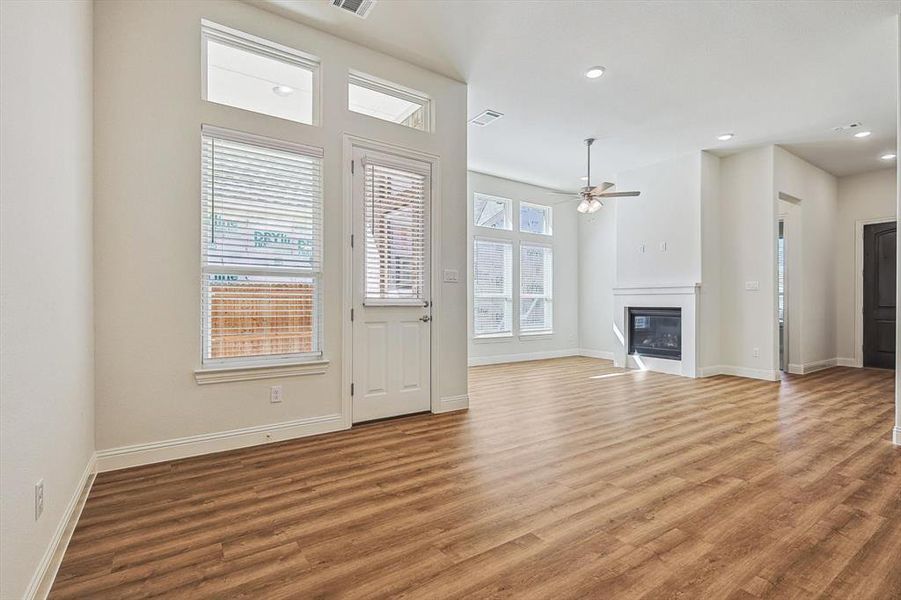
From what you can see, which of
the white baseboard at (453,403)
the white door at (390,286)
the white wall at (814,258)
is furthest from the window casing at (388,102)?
the white wall at (814,258)

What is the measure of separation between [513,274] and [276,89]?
17.6 ft

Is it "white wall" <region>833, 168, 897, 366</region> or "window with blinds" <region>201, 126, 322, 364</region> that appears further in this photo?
"white wall" <region>833, 168, 897, 366</region>

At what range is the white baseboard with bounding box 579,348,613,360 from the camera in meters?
8.52

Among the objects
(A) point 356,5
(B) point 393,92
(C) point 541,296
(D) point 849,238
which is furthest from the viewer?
(C) point 541,296

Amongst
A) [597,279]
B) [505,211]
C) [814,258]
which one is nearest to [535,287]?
[597,279]

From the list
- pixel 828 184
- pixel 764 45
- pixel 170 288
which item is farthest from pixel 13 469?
pixel 828 184

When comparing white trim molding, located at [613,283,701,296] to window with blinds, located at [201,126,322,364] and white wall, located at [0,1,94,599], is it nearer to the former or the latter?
window with blinds, located at [201,126,322,364]

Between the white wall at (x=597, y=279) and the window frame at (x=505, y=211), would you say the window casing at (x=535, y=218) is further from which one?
the white wall at (x=597, y=279)

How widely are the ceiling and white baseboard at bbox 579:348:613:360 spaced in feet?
12.9

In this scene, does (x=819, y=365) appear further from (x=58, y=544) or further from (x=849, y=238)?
(x=58, y=544)

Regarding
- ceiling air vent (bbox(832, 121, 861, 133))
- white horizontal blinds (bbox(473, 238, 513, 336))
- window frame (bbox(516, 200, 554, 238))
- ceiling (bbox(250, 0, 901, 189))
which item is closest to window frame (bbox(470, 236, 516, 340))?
white horizontal blinds (bbox(473, 238, 513, 336))

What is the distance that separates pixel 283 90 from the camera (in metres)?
3.61

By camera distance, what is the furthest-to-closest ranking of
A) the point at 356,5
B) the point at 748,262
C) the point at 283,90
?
the point at 748,262, the point at 283,90, the point at 356,5

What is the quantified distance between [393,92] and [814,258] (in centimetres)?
724
